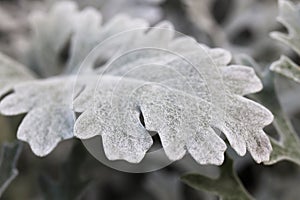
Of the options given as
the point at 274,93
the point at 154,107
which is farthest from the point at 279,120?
the point at 154,107

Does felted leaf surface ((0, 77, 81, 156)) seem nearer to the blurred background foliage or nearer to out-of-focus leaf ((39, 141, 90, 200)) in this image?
out-of-focus leaf ((39, 141, 90, 200))

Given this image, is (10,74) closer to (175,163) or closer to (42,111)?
(42,111)

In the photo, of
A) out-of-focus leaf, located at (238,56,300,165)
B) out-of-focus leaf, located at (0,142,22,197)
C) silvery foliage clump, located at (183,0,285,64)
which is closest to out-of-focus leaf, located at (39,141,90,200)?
out-of-focus leaf, located at (0,142,22,197)

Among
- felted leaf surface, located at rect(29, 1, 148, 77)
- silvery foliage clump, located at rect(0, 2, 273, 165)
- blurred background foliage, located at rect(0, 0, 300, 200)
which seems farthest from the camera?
blurred background foliage, located at rect(0, 0, 300, 200)

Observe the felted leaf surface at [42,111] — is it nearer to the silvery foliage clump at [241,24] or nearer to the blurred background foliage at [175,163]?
the blurred background foliage at [175,163]

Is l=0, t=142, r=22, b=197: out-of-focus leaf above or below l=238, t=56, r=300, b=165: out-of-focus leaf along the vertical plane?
below

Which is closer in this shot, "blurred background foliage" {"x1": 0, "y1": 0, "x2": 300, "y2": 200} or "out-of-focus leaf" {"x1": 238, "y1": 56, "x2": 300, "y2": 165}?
"out-of-focus leaf" {"x1": 238, "y1": 56, "x2": 300, "y2": 165}

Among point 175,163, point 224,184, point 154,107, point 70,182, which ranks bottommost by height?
point 175,163
